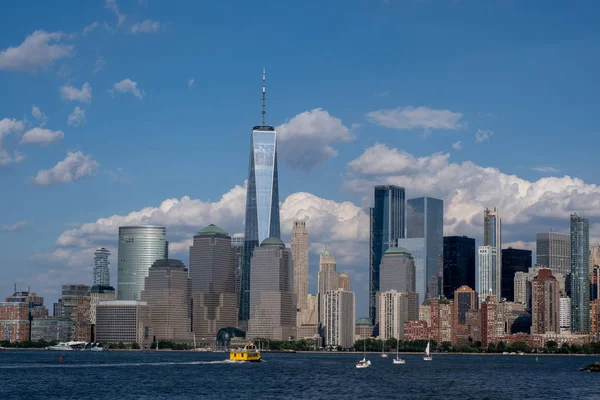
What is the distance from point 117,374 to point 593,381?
87.5 m

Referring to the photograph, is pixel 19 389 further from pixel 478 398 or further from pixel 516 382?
pixel 516 382

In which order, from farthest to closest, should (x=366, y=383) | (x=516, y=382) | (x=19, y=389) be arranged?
(x=516, y=382) < (x=366, y=383) < (x=19, y=389)

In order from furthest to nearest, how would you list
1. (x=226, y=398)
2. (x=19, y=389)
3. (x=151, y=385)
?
(x=151, y=385), (x=19, y=389), (x=226, y=398)

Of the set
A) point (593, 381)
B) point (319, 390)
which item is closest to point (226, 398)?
point (319, 390)

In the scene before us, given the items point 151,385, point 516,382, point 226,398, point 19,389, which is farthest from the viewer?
point 516,382

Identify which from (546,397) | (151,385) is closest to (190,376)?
(151,385)

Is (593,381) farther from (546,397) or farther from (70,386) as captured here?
(70,386)

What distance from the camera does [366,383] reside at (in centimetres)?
17588

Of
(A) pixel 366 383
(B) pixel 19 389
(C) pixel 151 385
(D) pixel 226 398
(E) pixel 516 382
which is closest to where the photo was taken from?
(D) pixel 226 398

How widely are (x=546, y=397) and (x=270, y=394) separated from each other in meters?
38.6

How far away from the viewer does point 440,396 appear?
475 feet

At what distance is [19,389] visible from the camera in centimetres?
15312

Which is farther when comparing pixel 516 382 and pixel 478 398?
pixel 516 382

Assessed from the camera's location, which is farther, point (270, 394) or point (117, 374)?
point (117, 374)
